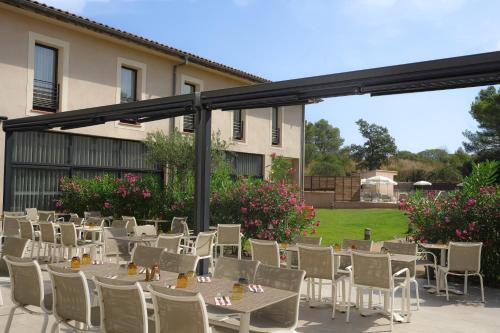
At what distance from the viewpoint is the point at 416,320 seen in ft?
20.2

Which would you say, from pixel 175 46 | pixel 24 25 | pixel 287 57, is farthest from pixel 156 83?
pixel 287 57

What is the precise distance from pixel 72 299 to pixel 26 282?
72cm

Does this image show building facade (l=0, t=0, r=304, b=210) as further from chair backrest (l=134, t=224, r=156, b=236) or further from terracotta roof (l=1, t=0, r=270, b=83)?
chair backrest (l=134, t=224, r=156, b=236)

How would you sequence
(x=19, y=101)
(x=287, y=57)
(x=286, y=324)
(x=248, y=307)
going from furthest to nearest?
(x=19, y=101), (x=287, y=57), (x=286, y=324), (x=248, y=307)

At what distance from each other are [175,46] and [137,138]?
3.47m

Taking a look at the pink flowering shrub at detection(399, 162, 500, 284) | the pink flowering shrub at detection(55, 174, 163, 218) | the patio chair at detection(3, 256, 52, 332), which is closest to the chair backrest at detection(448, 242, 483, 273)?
the pink flowering shrub at detection(399, 162, 500, 284)

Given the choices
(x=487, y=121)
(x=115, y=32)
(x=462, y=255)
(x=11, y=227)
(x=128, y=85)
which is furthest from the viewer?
(x=487, y=121)

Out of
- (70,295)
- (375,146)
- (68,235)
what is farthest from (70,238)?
(375,146)

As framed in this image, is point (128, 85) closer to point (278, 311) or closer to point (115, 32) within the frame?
point (115, 32)

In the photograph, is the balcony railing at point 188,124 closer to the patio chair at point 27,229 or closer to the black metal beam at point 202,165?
the patio chair at point 27,229

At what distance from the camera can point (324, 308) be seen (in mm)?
6582

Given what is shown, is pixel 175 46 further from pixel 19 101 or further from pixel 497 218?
pixel 497 218

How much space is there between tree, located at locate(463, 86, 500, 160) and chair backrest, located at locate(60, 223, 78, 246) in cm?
3441

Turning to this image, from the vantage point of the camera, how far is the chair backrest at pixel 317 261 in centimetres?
617
